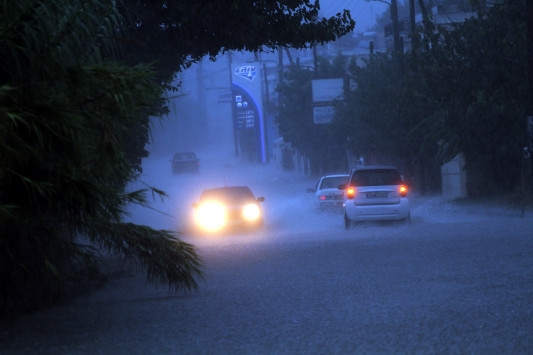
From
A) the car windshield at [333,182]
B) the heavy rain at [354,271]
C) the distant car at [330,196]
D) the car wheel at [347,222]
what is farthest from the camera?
the car windshield at [333,182]

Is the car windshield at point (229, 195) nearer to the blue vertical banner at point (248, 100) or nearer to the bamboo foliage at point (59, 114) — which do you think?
the bamboo foliage at point (59, 114)

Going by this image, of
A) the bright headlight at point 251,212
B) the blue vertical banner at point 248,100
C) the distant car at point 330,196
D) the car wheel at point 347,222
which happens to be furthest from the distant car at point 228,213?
the blue vertical banner at point 248,100

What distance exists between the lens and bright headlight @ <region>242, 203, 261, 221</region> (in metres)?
23.3

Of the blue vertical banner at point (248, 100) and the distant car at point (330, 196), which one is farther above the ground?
the blue vertical banner at point (248, 100)

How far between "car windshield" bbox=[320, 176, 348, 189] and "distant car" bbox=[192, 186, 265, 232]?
6.71 metres

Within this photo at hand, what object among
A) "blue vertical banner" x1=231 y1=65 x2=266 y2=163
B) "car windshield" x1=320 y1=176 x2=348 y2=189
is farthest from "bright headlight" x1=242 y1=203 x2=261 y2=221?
"blue vertical banner" x1=231 y1=65 x2=266 y2=163

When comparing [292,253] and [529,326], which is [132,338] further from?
[292,253]

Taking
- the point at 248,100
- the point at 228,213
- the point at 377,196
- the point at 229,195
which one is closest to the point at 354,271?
the point at 377,196

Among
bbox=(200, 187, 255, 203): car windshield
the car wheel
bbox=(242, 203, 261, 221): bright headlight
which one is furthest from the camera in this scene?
bbox=(200, 187, 255, 203): car windshield

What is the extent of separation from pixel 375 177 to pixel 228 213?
166 inches

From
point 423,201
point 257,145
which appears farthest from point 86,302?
point 257,145

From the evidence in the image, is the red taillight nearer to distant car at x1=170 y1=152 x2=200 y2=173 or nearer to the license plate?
the license plate

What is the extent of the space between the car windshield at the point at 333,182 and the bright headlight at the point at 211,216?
7525 mm

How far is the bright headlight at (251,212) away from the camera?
76.6ft
